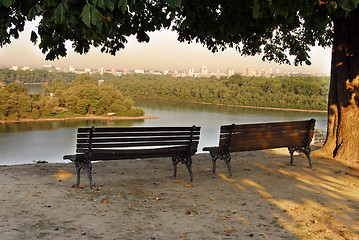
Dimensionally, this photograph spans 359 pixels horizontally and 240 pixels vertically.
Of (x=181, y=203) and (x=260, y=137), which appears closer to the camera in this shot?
(x=181, y=203)

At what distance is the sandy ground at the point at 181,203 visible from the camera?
11.9 feet

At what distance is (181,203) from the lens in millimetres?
4562

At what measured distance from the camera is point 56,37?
5332 millimetres

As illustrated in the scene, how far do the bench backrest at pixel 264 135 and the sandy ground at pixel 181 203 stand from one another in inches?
16.1

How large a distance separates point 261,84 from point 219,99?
8935 millimetres

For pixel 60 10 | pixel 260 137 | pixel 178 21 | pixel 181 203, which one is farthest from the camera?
pixel 178 21

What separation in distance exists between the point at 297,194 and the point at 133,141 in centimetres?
212

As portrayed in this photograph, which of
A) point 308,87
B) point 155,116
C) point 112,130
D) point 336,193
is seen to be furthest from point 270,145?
point 308,87

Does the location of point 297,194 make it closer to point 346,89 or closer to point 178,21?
point 346,89

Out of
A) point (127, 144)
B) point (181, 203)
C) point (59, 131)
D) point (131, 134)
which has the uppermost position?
point (131, 134)

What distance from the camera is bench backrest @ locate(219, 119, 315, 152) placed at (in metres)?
5.84

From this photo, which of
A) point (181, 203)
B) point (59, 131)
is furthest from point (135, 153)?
point (59, 131)

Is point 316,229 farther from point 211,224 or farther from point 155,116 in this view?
point 155,116

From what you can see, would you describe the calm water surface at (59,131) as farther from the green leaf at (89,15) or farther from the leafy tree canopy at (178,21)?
the green leaf at (89,15)
